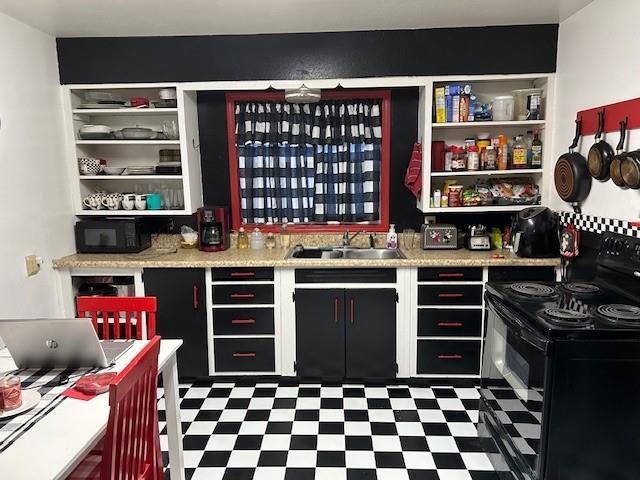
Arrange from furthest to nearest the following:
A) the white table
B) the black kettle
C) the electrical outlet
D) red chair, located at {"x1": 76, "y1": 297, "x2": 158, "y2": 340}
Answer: the black kettle → the electrical outlet → red chair, located at {"x1": 76, "y1": 297, "x2": 158, "y2": 340} → the white table

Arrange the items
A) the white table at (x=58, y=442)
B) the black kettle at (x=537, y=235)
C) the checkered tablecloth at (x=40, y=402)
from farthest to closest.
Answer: the black kettle at (x=537, y=235), the checkered tablecloth at (x=40, y=402), the white table at (x=58, y=442)

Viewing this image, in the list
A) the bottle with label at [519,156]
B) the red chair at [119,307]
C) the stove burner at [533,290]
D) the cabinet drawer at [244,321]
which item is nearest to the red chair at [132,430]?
the red chair at [119,307]

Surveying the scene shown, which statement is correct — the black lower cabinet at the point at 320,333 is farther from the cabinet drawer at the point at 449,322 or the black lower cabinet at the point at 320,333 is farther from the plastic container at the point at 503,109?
the plastic container at the point at 503,109

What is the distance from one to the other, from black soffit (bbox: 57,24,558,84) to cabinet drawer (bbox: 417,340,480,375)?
182cm

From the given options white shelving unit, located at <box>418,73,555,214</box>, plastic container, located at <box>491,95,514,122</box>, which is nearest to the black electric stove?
white shelving unit, located at <box>418,73,555,214</box>

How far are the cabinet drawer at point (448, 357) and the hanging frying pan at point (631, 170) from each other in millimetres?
1343

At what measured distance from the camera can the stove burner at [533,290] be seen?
7.13 feet

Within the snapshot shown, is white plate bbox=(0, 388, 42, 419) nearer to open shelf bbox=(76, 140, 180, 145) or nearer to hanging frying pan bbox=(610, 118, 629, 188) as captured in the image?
open shelf bbox=(76, 140, 180, 145)

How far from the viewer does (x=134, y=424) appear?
139cm

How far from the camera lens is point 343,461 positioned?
7.75ft

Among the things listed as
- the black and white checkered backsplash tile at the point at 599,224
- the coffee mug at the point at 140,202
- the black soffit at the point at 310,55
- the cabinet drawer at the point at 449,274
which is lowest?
the cabinet drawer at the point at 449,274

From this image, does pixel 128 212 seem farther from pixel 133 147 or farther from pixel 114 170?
pixel 133 147

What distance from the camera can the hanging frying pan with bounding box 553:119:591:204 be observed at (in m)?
2.73

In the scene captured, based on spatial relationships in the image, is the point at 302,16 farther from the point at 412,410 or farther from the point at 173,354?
the point at 412,410
